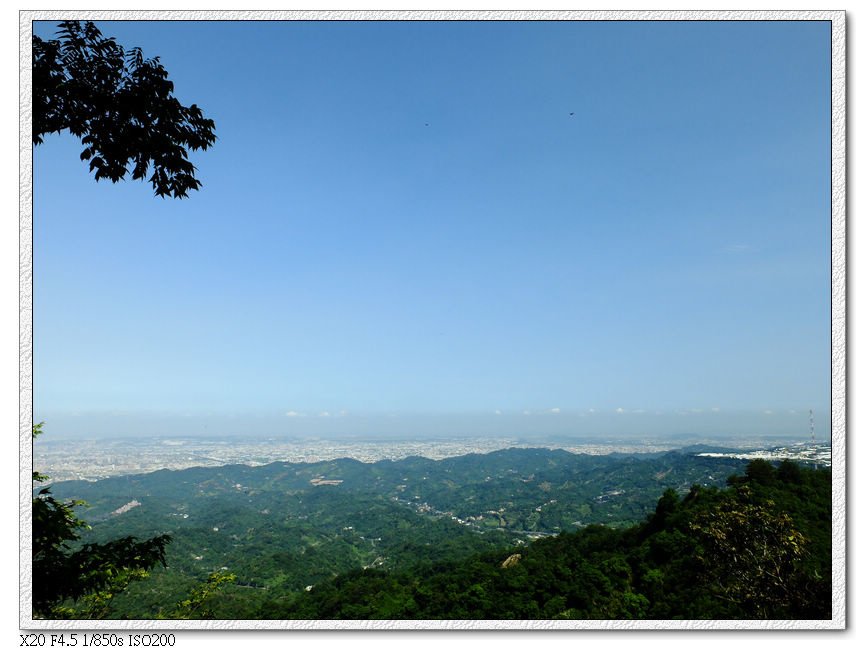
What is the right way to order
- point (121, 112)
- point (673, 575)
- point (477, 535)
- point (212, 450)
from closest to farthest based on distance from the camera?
point (121, 112) → point (673, 575) → point (212, 450) → point (477, 535)

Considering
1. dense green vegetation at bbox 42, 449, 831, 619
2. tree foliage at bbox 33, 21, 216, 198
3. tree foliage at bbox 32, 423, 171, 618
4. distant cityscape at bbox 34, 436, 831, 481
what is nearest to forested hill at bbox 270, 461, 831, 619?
dense green vegetation at bbox 42, 449, 831, 619

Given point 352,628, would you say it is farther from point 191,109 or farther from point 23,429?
point 191,109

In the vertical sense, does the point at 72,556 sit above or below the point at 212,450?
above

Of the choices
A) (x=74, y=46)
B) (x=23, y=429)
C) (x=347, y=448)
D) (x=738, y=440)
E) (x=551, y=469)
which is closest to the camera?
(x=74, y=46)

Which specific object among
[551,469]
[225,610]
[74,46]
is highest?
[74,46]

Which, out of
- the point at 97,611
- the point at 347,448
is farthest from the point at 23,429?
the point at 347,448

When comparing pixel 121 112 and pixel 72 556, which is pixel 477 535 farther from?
pixel 121 112

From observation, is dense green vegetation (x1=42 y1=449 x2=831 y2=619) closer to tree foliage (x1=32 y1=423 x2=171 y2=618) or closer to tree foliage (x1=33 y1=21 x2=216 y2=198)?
tree foliage (x1=32 y1=423 x2=171 y2=618)

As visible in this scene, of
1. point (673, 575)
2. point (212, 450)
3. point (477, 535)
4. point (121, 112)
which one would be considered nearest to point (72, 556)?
point (121, 112)
